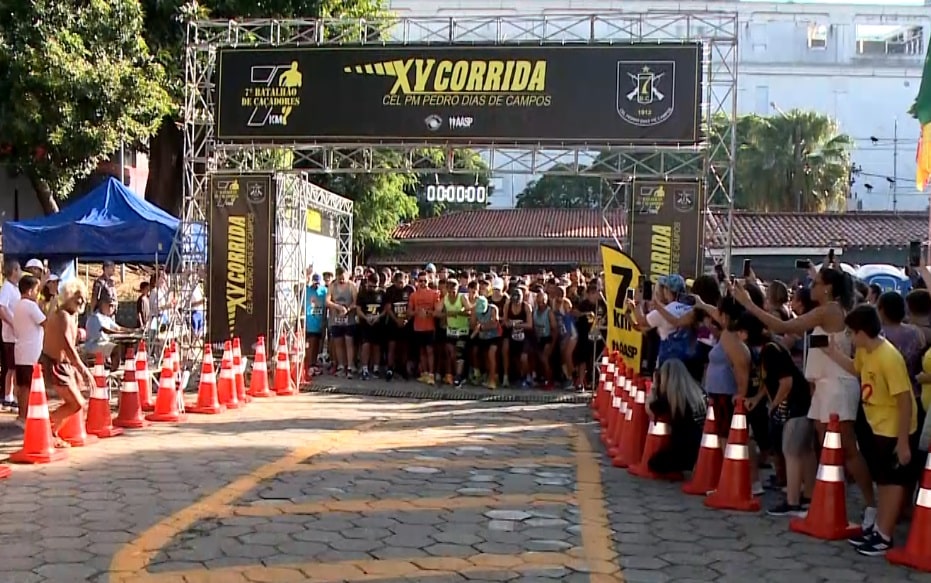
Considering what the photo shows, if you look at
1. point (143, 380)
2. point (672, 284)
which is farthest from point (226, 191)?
point (672, 284)

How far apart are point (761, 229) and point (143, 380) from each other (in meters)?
24.4

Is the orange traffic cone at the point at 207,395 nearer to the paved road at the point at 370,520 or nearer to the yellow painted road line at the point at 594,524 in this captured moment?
the paved road at the point at 370,520

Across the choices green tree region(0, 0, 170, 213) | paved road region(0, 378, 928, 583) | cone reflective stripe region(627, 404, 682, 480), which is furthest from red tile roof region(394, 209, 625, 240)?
cone reflective stripe region(627, 404, 682, 480)

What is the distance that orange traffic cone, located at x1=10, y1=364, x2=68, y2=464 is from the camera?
8.74m

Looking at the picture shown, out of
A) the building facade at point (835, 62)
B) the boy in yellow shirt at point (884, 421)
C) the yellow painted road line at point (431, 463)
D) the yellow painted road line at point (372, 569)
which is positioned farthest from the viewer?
the building facade at point (835, 62)

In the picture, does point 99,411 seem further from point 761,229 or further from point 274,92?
point 761,229

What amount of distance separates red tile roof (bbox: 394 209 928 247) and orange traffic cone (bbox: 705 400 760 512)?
18623 mm

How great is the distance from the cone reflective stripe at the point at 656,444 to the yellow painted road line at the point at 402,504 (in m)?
1.08

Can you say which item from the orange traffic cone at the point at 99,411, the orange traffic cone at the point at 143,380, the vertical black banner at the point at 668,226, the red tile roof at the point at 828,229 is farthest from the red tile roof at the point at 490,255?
the orange traffic cone at the point at 99,411

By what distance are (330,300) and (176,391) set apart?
16.1ft

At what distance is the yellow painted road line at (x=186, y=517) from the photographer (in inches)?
226

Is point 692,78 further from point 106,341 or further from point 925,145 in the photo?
point 106,341

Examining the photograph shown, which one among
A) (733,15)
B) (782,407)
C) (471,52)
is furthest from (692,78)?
(782,407)

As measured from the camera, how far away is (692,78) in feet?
46.3
